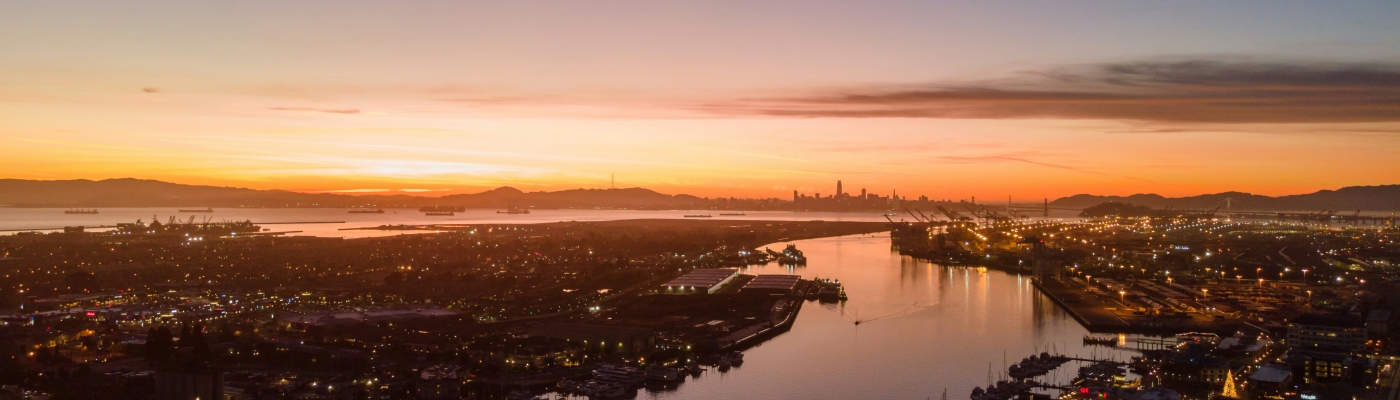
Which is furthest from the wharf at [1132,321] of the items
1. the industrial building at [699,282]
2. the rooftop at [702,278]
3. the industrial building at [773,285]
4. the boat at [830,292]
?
the rooftop at [702,278]

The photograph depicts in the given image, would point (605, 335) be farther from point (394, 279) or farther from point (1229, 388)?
point (394, 279)

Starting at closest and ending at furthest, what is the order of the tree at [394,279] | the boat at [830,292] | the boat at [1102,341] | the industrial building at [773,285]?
1. the boat at [1102,341]
2. the boat at [830,292]
3. the industrial building at [773,285]
4. the tree at [394,279]

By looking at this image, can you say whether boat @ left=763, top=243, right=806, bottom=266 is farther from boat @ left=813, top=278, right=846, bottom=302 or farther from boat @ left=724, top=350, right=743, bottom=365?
boat @ left=724, top=350, right=743, bottom=365

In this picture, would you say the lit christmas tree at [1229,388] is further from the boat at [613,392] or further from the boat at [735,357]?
the boat at [613,392]

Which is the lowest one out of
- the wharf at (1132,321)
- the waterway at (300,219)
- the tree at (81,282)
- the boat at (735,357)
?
the boat at (735,357)

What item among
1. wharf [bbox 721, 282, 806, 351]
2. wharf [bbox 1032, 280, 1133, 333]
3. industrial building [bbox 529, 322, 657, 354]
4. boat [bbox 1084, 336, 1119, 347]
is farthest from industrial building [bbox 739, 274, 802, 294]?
industrial building [bbox 529, 322, 657, 354]

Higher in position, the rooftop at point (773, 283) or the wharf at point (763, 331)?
the rooftop at point (773, 283)

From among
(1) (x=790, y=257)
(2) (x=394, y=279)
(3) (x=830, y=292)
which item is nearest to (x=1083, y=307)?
(3) (x=830, y=292)
